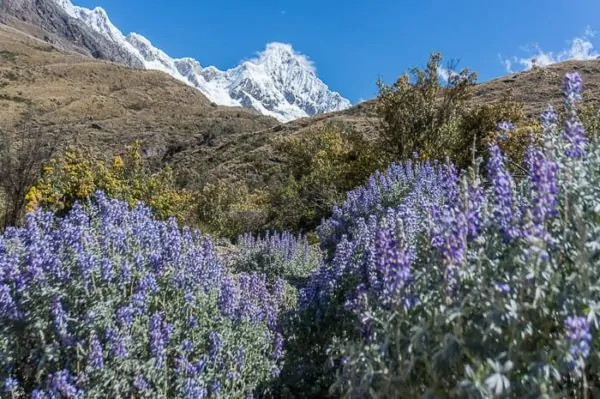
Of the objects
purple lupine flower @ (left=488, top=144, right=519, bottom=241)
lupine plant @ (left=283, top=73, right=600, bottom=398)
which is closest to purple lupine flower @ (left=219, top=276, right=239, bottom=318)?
lupine plant @ (left=283, top=73, right=600, bottom=398)

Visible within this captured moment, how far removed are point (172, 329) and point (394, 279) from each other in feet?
6.30

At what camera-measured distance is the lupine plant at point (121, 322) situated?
3334 mm

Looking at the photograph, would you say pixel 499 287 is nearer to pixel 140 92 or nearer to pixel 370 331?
pixel 370 331

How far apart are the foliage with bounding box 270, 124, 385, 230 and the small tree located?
78cm

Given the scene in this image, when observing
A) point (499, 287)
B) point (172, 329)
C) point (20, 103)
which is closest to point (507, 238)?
point (499, 287)

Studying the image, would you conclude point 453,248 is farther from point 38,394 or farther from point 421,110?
point 421,110

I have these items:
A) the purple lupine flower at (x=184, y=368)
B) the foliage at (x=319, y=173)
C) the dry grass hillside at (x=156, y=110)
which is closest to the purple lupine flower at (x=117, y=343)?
the purple lupine flower at (x=184, y=368)

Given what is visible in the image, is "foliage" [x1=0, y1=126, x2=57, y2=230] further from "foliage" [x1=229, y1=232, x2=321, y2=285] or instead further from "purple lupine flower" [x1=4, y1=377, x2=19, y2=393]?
"purple lupine flower" [x1=4, y1=377, x2=19, y2=393]

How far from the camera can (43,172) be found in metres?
12.3

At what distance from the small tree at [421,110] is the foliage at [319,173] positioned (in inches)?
30.8

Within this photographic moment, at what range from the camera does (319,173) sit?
17.8m

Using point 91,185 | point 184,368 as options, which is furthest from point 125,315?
point 91,185

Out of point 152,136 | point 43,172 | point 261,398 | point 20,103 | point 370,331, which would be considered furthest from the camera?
point 20,103

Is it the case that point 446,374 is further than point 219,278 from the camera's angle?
No
